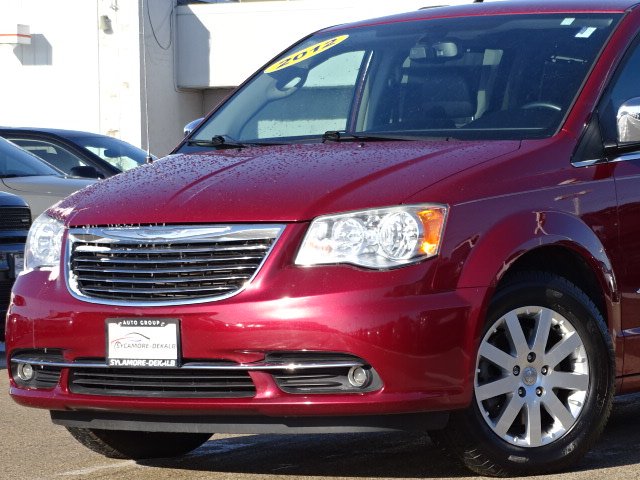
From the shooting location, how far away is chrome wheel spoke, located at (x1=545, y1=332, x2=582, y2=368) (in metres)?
5.35

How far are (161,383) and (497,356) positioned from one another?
1.14m

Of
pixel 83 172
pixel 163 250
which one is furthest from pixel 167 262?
pixel 83 172

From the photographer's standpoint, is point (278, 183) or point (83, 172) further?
point (83, 172)

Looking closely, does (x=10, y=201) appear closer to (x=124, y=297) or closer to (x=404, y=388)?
(x=124, y=297)

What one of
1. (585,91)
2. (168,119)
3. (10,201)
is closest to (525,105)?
(585,91)

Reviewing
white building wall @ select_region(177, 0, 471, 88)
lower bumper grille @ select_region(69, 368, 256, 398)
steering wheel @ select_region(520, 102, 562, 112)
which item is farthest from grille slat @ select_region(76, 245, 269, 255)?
white building wall @ select_region(177, 0, 471, 88)

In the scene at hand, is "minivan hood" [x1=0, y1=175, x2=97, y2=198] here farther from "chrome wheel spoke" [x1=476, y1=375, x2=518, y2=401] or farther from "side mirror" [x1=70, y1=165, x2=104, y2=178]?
"chrome wheel spoke" [x1=476, y1=375, x2=518, y2=401]

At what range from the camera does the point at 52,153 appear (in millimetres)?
14883

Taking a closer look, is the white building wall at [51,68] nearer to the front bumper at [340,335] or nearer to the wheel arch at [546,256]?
the wheel arch at [546,256]

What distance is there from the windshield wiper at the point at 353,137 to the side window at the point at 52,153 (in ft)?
29.2

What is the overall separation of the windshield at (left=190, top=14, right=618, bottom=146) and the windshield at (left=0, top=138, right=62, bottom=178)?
18.9 ft

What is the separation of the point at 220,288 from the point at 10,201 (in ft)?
17.8

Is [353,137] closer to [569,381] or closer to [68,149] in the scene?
[569,381]

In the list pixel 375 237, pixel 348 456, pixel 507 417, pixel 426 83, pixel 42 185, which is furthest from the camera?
pixel 42 185
